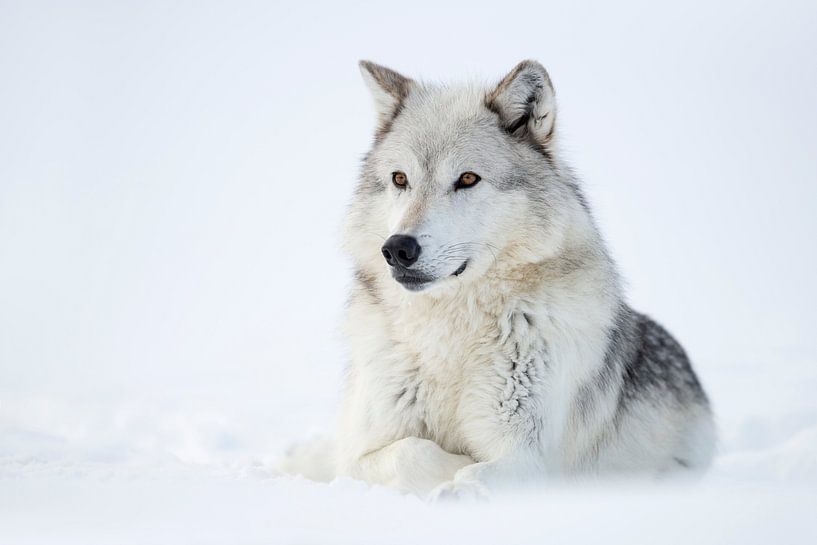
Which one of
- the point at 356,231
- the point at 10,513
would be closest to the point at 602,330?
the point at 356,231

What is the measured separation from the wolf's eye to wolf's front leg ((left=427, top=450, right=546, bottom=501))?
4.42 feet

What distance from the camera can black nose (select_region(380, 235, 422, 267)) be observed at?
397 centimetres

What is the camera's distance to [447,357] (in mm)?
4293

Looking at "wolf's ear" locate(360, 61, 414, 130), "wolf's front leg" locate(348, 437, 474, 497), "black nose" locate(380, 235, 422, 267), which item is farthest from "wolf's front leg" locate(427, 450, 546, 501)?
"wolf's ear" locate(360, 61, 414, 130)

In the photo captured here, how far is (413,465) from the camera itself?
3.87m

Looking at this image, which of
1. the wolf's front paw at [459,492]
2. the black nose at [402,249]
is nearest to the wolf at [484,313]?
the black nose at [402,249]

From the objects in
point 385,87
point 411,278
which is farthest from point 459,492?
point 385,87

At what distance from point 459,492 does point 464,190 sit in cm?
154

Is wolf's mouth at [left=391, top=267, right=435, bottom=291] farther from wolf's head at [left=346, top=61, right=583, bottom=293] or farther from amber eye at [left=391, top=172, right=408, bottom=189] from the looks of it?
amber eye at [left=391, top=172, right=408, bottom=189]

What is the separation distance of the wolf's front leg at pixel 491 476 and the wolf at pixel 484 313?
11mm

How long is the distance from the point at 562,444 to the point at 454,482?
92 centimetres

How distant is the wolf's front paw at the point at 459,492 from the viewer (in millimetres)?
3473

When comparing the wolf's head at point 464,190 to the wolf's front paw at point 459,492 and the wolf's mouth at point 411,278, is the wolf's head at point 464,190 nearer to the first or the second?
the wolf's mouth at point 411,278

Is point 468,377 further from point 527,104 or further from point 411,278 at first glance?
point 527,104
